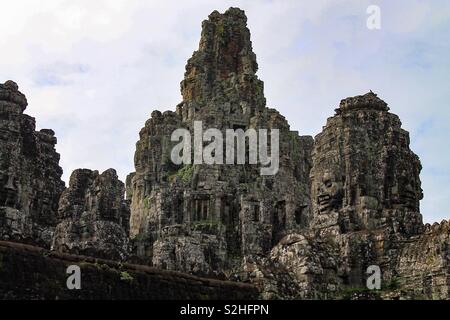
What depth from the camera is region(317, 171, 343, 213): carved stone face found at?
45.8 m

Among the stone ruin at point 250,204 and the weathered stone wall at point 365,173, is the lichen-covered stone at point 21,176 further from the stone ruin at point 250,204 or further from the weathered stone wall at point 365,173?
the weathered stone wall at point 365,173

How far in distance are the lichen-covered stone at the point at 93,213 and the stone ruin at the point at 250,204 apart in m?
0.08

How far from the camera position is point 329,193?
46031 millimetres

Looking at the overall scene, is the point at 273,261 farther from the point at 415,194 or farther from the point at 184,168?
the point at 184,168

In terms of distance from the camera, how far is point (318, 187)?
153 ft

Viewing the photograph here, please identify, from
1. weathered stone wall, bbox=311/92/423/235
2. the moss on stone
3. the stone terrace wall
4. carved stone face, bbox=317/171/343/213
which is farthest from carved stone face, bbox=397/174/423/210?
the moss on stone

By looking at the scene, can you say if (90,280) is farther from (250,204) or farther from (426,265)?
(250,204)

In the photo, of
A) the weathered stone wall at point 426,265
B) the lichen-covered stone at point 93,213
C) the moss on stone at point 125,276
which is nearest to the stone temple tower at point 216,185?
the lichen-covered stone at point 93,213

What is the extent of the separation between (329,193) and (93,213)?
57.7 feet

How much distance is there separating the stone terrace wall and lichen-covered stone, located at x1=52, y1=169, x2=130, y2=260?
19.4 meters

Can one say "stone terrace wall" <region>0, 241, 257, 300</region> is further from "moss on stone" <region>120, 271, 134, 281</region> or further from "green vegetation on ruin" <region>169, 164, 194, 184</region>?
"green vegetation on ruin" <region>169, 164, 194, 184</region>

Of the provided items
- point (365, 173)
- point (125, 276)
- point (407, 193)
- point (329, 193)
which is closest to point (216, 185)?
point (329, 193)

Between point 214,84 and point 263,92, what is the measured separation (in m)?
4.83
